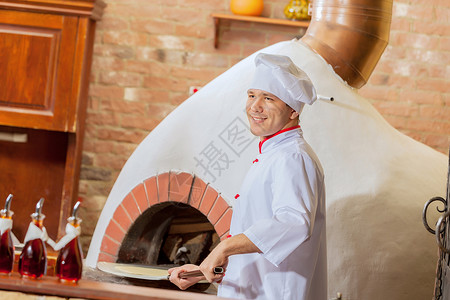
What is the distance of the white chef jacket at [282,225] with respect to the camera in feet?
5.82

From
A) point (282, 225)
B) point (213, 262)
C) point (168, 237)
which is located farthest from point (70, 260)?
point (168, 237)

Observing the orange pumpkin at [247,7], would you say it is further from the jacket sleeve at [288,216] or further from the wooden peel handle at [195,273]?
the wooden peel handle at [195,273]

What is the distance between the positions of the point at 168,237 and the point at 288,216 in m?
1.73

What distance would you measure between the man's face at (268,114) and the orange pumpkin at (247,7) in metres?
2.02

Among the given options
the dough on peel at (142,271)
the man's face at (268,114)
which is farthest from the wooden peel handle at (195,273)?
the dough on peel at (142,271)

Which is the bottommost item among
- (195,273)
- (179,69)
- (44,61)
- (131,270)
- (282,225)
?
(131,270)

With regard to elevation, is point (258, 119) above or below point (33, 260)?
above

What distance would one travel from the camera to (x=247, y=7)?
3.91 m

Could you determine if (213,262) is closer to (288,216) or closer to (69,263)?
(288,216)

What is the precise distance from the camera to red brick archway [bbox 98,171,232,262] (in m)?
2.90

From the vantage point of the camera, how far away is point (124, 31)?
4.06 m

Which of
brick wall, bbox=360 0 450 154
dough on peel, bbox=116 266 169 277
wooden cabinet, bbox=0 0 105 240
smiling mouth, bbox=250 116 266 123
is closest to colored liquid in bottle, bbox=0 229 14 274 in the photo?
smiling mouth, bbox=250 116 266 123

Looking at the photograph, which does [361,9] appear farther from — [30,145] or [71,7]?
[30,145]

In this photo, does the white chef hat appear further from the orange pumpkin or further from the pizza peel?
the orange pumpkin
